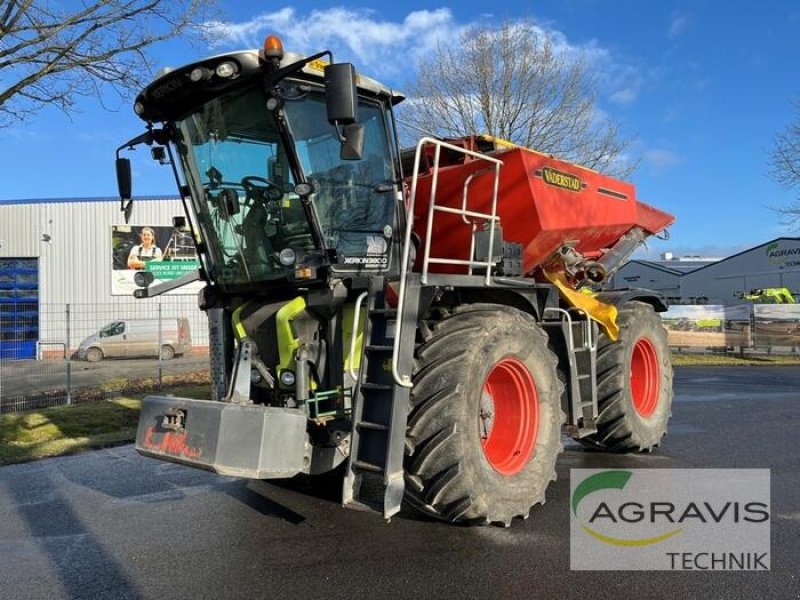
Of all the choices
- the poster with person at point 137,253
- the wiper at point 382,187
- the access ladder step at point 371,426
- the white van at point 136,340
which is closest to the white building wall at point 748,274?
the poster with person at point 137,253

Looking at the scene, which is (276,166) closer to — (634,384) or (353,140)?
Result: (353,140)

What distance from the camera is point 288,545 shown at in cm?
428

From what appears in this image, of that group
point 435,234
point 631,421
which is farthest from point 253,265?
point 631,421

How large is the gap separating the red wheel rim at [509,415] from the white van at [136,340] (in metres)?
12.5

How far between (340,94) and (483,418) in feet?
8.28

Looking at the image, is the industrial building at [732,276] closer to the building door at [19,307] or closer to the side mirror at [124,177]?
the building door at [19,307]

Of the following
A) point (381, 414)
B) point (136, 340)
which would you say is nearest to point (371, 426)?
point (381, 414)

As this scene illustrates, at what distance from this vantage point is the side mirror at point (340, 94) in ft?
11.9

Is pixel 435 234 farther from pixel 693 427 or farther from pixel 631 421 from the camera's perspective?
pixel 693 427

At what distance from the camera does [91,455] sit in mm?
7523

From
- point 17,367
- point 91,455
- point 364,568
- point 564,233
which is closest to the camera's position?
point 364,568

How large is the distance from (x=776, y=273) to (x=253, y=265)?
49.3 m

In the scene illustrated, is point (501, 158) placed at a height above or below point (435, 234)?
above

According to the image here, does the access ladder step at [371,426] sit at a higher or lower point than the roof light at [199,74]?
lower
